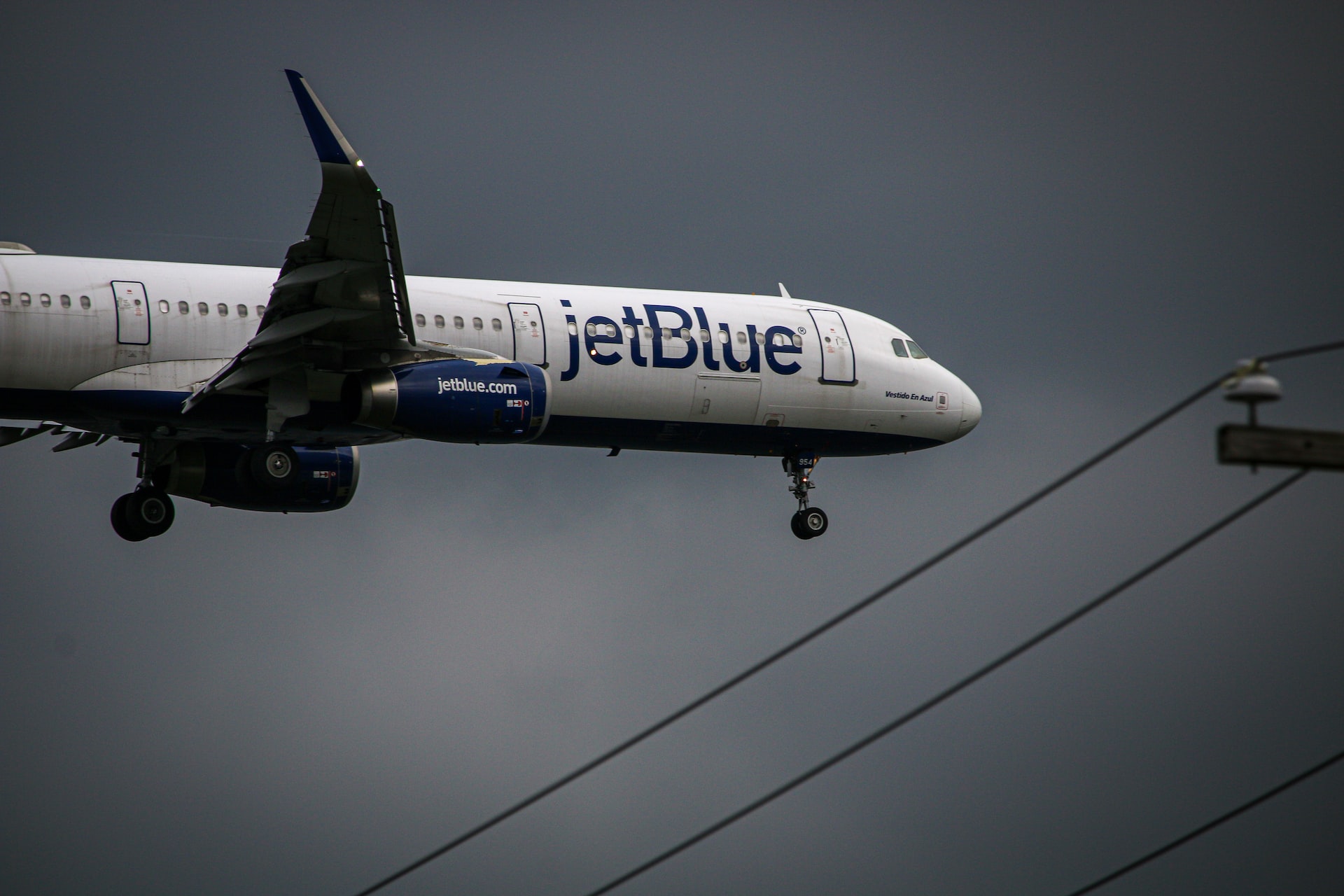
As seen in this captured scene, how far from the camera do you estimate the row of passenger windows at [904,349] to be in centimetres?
3822

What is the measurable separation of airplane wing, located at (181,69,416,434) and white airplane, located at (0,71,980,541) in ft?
0.12

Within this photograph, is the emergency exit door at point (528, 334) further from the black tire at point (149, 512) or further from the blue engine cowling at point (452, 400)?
the black tire at point (149, 512)

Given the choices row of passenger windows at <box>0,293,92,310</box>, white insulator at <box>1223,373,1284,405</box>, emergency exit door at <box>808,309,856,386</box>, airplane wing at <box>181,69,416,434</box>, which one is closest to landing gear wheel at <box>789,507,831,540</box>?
emergency exit door at <box>808,309,856,386</box>

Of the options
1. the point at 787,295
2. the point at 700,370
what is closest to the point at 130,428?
the point at 700,370

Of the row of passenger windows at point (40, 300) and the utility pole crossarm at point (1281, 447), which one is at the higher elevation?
the row of passenger windows at point (40, 300)

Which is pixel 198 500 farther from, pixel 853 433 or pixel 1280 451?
pixel 1280 451

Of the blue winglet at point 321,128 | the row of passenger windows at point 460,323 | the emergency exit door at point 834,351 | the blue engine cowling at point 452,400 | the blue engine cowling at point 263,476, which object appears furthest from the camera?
the emergency exit door at point 834,351

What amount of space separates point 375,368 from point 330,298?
5.29 ft

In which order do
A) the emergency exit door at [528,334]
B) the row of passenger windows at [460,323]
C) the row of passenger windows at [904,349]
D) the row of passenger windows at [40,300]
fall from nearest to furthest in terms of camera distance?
1. the row of passenger windows at [40,300]
2. the row of passenger windows at [460,323]
3. the emergency exit door at [528,334]
4. the row of passenger windows at [904,349]

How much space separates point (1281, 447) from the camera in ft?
44.2

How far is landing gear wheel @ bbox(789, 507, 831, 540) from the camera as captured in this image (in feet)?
126

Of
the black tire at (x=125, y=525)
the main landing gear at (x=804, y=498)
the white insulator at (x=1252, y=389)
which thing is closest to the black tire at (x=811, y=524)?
the main landing gear at (x=804, y=498)

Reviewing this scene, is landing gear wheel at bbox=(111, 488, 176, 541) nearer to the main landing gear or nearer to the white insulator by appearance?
the main landing gear

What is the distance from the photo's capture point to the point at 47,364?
101 feet
